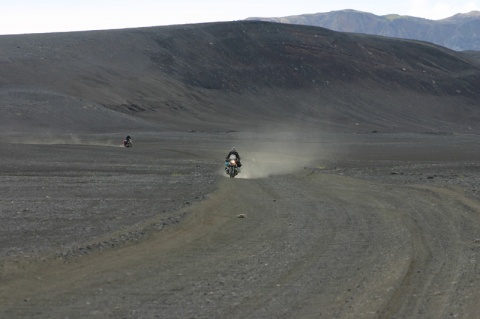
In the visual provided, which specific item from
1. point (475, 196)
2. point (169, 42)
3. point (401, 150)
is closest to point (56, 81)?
point (169, 42)

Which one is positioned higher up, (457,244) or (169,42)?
(169,42)

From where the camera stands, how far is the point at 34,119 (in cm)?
7788

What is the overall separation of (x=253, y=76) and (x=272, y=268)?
116 meters

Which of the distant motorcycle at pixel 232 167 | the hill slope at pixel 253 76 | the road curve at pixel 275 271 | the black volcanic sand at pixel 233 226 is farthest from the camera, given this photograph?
the hill slope at pixel 253 76

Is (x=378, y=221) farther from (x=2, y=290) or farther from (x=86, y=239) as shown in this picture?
(x=2, y=290)

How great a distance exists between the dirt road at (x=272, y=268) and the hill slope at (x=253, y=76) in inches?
2744

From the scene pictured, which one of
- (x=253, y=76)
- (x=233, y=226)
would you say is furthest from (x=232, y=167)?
(x=253, y=76)

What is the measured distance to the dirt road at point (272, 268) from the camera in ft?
39.1

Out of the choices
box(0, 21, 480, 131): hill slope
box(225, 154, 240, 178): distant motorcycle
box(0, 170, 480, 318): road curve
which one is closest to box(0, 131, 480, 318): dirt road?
box(0, 170, 480, 318): road curve

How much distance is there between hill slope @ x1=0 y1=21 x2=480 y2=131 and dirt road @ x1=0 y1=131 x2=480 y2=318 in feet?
229

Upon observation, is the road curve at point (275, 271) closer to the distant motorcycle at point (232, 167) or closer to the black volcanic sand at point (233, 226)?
the black volcanic sand at point (233, 226)

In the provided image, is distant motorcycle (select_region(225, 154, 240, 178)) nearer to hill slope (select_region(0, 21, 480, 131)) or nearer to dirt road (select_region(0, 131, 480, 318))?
dirt road (select_region(0, 131, 480, 318))

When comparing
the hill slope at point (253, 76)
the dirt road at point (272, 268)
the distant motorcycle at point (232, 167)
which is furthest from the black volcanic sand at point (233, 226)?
the hill slope at point (253, 76)

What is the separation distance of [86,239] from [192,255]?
287 cm
